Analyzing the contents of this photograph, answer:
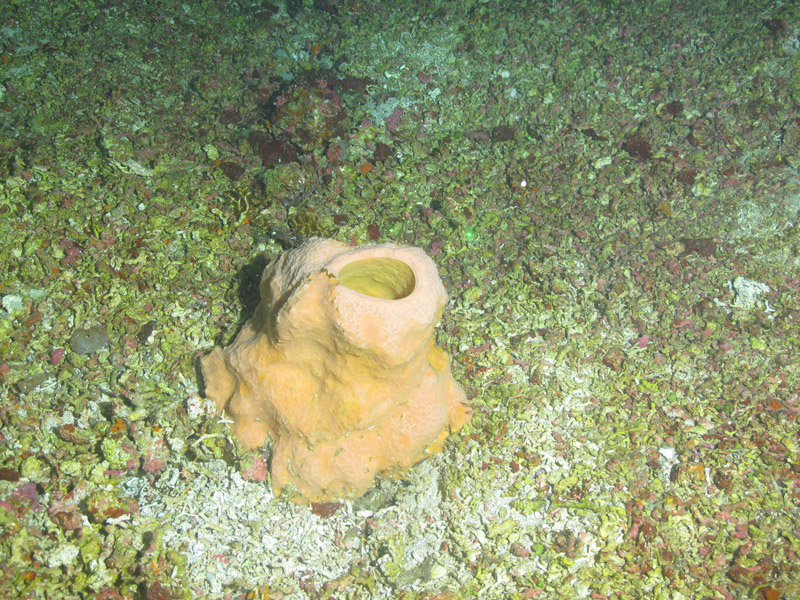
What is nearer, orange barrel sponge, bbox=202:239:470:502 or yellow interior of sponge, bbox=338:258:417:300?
orange barrel sponge, bbox=202:239:470:502

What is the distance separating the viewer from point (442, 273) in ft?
10.8

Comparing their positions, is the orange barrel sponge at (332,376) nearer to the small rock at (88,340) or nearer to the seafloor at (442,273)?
the seafloor at (442,273)

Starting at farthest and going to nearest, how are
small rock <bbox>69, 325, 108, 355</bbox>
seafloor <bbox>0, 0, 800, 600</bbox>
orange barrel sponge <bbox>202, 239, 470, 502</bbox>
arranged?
small rock <bbox>69, 325, 108, 355</bbox> → seafloor <bbox>0, 0, 800, 600</bbox> → orange barrel sponge <bbox>202, 239, 470, 502</bbox>

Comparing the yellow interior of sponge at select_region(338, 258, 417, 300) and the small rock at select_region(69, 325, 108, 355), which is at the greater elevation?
the yellow interior of sponge at select_region(338, 258, 417, 300)

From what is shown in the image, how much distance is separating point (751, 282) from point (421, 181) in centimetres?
268

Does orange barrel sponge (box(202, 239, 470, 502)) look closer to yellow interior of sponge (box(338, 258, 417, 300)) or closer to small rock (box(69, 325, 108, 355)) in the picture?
yellow interior of sponge (box(338, 258, 417, 300))

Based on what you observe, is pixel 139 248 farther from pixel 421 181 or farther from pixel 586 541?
pixel 586 541

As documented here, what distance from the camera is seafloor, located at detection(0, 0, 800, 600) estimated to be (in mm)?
2254

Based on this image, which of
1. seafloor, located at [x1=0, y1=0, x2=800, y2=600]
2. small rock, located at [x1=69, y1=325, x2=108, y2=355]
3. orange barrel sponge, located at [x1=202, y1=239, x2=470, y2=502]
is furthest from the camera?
small rock, located at [x1=69, y1=325, x2=108, y2=355]

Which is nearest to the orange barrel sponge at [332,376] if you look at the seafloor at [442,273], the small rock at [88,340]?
the seafloor at [442,273]

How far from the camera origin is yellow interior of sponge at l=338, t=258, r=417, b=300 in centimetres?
234

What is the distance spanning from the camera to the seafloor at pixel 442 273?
225cm

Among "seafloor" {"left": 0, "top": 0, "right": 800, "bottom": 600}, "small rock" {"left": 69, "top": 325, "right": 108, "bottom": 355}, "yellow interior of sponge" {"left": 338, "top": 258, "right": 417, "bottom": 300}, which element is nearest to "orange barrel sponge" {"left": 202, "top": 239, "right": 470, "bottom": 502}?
"yellow interior of sponge" {"left": 338, "top": 258, "right": 417, "bottom": 300}

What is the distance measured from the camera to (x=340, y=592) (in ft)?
7.13
